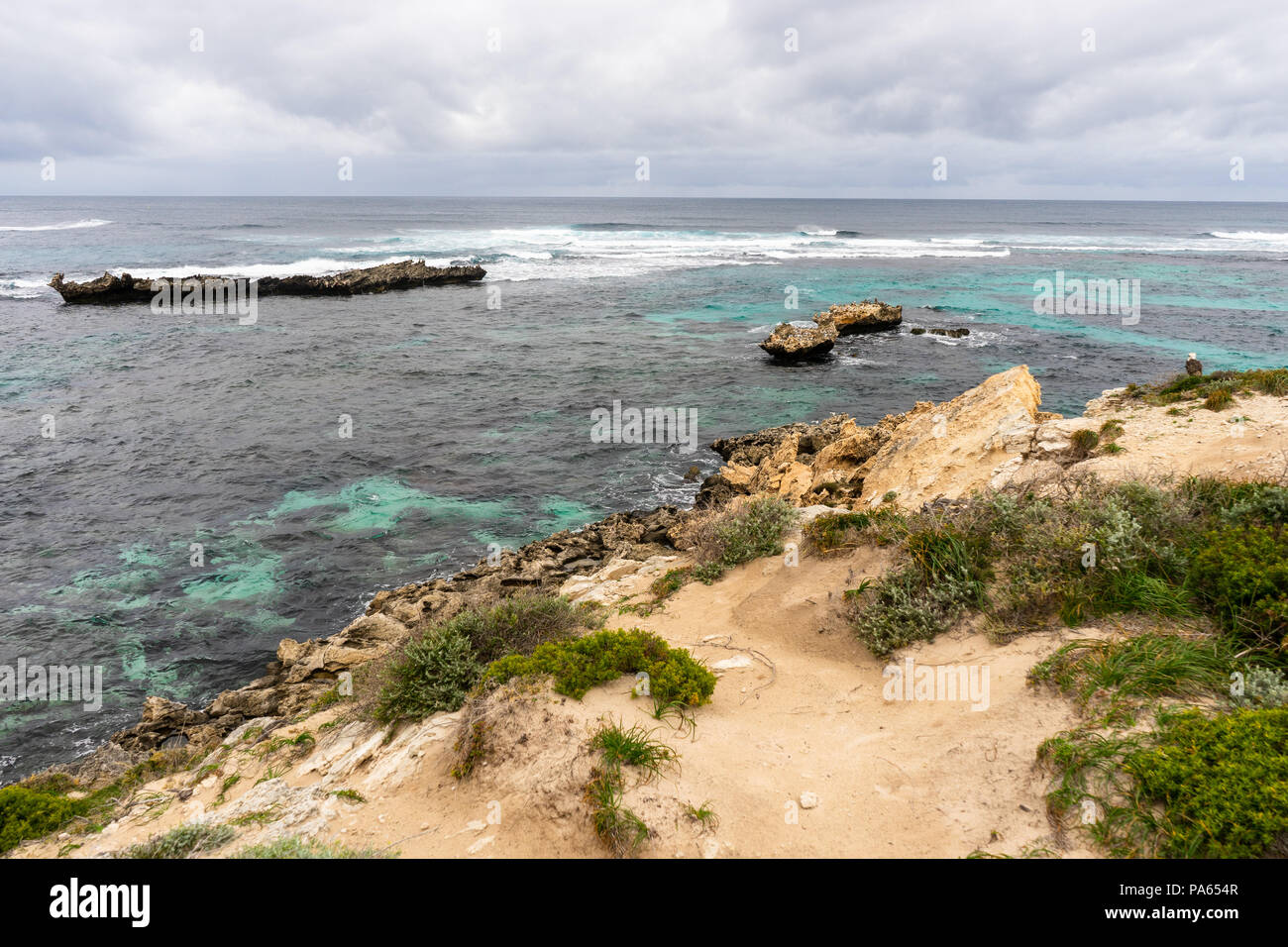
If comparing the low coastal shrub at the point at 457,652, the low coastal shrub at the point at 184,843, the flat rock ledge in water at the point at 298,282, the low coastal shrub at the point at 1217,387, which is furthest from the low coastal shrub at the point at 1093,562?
the flat rock ledge in water at the point at 298,282

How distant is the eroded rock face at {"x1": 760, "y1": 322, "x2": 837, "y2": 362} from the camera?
28.7 m

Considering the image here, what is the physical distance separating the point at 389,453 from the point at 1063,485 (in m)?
17.3

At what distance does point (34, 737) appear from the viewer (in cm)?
948

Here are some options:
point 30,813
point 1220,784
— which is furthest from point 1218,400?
point 30,813

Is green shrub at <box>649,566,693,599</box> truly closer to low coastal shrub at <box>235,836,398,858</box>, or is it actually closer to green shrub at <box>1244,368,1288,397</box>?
low coastal shrub at <box>235,836,398,858</box>

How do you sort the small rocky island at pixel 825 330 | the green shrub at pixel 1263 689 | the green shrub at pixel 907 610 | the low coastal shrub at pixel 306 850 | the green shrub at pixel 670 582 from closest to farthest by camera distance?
1. the green shrub at pixel 1263 689
2. the low coastal shrub at pixel 306 850
3. the green shrub at pixel 907 610
4. the green shrub at pixel 670 582
5. the small rocky island at pixel 825 330

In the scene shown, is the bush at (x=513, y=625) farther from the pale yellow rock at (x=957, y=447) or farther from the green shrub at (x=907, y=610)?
the pale yellow rock at (x=957, y=447)

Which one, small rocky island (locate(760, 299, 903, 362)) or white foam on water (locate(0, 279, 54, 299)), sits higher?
white foam on water (locate(0, 279, 54, 299))

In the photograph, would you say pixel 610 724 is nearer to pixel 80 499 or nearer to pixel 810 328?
pixel 80 499

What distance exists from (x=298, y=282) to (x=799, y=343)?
38.1 metres

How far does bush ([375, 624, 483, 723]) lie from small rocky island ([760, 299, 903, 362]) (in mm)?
24083

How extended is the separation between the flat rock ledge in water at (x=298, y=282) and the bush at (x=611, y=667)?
158 ft

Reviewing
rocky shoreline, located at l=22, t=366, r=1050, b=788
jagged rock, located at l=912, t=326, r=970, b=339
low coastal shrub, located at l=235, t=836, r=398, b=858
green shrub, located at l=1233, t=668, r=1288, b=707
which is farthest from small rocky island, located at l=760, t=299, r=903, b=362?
low coastal shrub, located at l=235, t=836, r=398, b=858

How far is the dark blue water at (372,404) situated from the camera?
12500mm
